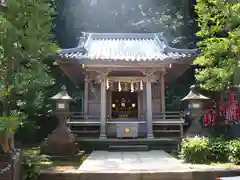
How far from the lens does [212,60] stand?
8.11 meters

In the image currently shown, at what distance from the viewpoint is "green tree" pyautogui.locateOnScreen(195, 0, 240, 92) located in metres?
7.37

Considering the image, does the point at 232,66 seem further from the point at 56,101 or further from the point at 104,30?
the point at 104,30

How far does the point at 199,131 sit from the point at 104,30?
19.9 meters

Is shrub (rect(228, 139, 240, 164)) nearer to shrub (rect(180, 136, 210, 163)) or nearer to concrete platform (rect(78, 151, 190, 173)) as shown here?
shrub (rect(180, 136, 210, 163))

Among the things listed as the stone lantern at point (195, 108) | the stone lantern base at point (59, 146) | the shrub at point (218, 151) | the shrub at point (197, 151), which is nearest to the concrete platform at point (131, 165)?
the shrub at point (197, 151)

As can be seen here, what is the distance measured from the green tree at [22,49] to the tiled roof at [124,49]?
6.35 metres

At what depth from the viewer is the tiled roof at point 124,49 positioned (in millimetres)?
13272

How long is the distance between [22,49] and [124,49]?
1016 cm

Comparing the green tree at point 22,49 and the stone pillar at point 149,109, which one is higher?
the green tree at point 22,49

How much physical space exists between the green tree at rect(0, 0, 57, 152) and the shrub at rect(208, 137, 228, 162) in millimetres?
4913

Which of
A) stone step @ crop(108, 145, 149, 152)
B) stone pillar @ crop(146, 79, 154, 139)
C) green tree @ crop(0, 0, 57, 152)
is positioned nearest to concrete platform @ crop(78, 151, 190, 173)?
green tree @ crop(0, 0, 57, 152)

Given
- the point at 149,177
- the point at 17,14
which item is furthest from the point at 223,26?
the point at 17,14

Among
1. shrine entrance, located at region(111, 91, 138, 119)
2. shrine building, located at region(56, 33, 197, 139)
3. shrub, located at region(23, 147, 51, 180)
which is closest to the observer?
shrub, located at region(23, 147, 51, 180)

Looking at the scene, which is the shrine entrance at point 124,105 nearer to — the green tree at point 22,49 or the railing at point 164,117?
the railing at point 164,117
